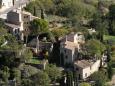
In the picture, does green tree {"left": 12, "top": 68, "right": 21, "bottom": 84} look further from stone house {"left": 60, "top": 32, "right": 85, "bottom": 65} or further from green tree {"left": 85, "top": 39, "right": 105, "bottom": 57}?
green tree {"left": 85, "top": 39, "right": 105, "bottom": 57}

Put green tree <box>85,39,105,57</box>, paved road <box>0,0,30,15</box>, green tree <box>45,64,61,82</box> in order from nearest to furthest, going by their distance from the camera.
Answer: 1. green tree <box>45,64,61,82</box>
2. green tree <box>85,39,105,57</box>
3. paved road <box>0,0,30,15</box>

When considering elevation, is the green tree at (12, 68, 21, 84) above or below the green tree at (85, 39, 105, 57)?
below

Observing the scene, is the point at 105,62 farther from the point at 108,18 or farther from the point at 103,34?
the point at 108,18

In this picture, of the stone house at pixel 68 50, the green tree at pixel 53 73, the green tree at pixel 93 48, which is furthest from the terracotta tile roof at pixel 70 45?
the green tree at pixel 53 73

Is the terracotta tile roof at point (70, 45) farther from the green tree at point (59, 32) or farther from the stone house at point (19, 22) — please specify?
the stone house at point (19, 22)

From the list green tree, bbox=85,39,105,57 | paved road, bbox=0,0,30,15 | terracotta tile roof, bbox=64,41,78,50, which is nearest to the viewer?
terracotta tile roof, bbox=64,41,78,50

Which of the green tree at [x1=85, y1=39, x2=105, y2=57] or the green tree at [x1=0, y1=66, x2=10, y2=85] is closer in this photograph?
the green tree at [x1=0, y1=66, x2=10, y2=85]

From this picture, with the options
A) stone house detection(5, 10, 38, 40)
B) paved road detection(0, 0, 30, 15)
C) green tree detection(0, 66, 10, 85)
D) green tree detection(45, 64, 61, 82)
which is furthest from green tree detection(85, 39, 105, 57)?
paved road detection(0, 0, 30, 15)

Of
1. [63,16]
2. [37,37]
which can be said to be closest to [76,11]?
[63,16]

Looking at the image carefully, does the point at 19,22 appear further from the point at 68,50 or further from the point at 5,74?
the point at 5,74
